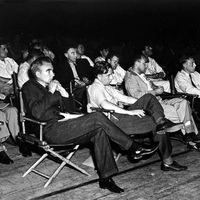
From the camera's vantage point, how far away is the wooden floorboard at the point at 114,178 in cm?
347

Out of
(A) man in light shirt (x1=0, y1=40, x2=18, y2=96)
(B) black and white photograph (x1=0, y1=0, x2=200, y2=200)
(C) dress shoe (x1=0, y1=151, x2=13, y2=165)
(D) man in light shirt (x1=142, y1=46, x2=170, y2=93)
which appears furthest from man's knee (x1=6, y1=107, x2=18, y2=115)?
(D) man in light shirt (x1=142, y1=46, x2=170, y2=93)

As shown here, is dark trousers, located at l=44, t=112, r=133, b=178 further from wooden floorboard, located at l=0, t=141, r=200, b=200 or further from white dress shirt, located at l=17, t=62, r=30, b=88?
white dress shirt, located at l=17, t=62, r=30, b=88

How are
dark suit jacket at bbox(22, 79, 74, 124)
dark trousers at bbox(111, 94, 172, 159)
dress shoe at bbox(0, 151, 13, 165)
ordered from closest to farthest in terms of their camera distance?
dark suit jacket at bbox(22, 79, 74, 124)
dark trousers at bbox(111, 94, 172, 159)
dress shoe at bbox(0, 151, 13, 165)

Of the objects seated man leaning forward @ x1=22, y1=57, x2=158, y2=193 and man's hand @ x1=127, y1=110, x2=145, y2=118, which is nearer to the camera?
seated man leaning forward @ x1=22, y1=57, x2=158, y2=193

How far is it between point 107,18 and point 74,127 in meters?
10.1

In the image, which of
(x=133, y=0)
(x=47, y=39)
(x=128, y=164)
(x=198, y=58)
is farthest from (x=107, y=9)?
(x=128, y=164)

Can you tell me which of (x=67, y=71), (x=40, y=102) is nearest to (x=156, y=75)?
(x=67, y=71)

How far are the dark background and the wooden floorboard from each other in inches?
328

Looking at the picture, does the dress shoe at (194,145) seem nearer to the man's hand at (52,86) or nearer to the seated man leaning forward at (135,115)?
the seated man leaning forward at (135,115)

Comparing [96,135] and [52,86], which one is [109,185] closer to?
[96,135]

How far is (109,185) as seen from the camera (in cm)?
357

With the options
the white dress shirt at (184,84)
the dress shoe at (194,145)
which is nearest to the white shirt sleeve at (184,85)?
the white dress shirt at (184,84)

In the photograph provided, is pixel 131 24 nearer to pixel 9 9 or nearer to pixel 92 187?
pixel 9 9

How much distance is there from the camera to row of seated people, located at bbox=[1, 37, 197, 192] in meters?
3.59
